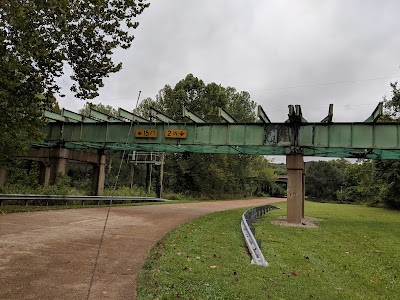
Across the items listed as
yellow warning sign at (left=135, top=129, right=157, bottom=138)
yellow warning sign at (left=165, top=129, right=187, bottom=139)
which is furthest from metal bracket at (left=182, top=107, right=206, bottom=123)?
yellow warning sign at (left=135, top=129, right=157, bottom=138)

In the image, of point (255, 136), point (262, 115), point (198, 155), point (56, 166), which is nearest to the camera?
point (262, 115)

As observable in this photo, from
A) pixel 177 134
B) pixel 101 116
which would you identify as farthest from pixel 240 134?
pixel 101 116

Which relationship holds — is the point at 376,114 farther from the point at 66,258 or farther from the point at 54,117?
the point at 54,117

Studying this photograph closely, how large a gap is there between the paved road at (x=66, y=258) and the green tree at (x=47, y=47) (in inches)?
178

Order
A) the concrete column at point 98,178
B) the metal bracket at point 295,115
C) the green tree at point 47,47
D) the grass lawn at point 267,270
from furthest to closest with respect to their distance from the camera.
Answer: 1. the concrete column at point 98,178
2. the metal bracket at point 295,115
3. the green tree at point 47,47
4. the grass lawn at point 267,270

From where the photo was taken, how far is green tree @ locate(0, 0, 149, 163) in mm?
10781

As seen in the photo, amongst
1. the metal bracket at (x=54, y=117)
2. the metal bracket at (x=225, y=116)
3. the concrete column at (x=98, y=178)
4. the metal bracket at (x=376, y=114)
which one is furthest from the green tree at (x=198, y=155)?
the metal bracket at (x=376, y=114)

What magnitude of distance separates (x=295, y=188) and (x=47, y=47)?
560 inches

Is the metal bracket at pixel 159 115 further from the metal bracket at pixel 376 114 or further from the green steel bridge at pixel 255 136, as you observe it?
the metal bracket at pixel 376 114

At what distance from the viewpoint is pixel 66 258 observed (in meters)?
6.90

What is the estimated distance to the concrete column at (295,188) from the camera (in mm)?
A: 18250

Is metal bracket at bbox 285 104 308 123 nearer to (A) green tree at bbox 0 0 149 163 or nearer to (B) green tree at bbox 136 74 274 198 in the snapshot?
(A) green tree at bbox 0 0 149 163

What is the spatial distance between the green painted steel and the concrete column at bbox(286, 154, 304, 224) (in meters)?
0.62

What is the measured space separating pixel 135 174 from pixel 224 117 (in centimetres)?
3465
